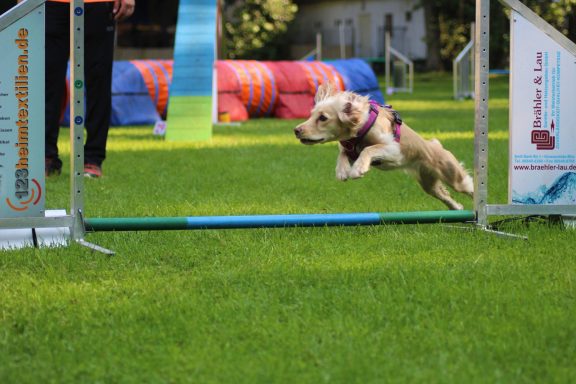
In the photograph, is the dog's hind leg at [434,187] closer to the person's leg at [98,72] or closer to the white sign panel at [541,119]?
the white sign panel at [541,119]

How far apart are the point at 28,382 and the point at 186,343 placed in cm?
52

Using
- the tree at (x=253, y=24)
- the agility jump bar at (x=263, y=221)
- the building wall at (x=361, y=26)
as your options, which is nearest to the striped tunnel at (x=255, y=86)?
the agility jump bar at (x=263, y=221)

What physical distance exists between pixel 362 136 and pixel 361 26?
133ft

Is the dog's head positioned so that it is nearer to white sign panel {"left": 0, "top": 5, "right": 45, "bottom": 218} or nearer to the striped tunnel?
white sign panel {"left": 0, "top": 5, "right": 45, "bottom": 218}

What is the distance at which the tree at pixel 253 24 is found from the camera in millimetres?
35219

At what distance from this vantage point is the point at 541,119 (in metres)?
4.84

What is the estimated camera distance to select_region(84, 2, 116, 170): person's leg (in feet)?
22.6

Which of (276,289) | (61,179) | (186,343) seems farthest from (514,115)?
(61,179)

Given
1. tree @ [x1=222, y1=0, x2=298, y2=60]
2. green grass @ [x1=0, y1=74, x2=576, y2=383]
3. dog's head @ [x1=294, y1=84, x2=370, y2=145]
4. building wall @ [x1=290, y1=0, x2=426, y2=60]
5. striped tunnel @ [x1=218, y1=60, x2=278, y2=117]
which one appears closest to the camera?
green grass @ [x1=0, y1=74, x2=576, y2=383]

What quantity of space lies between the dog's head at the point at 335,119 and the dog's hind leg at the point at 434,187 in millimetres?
653

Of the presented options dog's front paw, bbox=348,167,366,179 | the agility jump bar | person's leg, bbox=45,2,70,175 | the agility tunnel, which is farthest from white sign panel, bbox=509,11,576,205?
the agility tunnel

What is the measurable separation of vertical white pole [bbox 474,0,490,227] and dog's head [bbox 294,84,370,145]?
2.02 ft

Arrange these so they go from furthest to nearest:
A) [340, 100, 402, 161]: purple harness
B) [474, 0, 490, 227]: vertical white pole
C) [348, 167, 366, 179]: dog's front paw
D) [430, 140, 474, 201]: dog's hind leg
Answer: [430, 140, 474, 201]: dog's hind leg < [340, 100, 402, 161]: purple harness < [348, 167, 366, 179]: dog's front paw < [474, 0, 490, 227]: vertical white pole

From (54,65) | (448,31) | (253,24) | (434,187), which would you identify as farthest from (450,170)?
(448,31)
